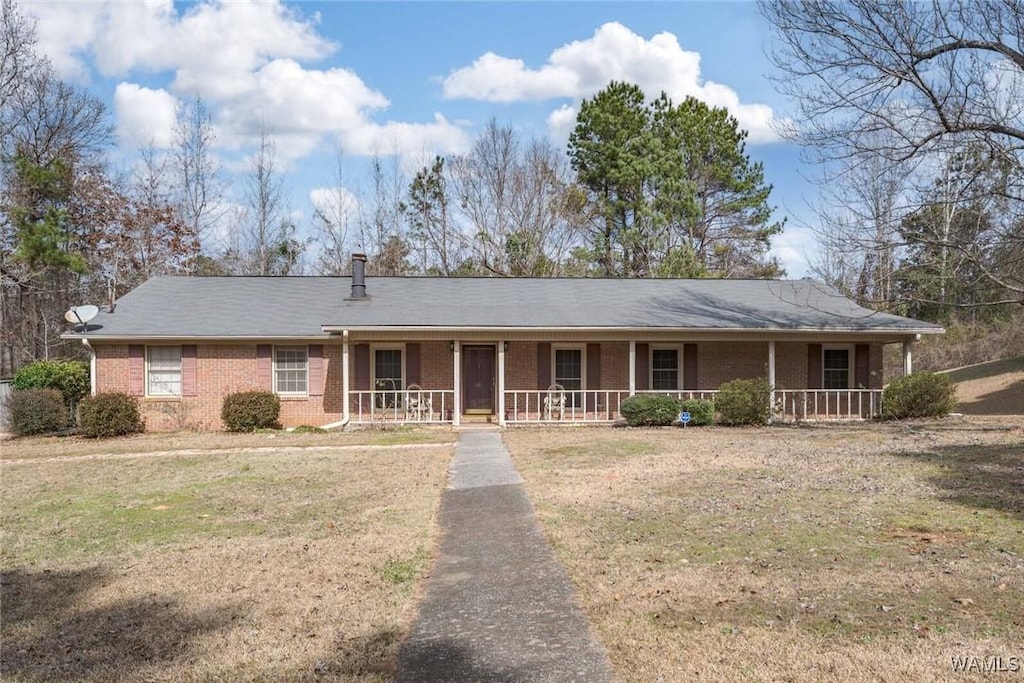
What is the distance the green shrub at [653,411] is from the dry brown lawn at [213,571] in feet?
22.4

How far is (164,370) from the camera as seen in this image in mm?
17922

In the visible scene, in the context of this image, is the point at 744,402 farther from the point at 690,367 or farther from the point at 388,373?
the point at 388,373

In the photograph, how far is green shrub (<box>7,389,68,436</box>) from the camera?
17031mm

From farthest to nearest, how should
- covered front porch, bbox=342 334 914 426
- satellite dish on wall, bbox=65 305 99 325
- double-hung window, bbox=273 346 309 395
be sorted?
double-hung window, bbox=273 346 309 395
covered front porch, bbox=342 334 914 426
satellite dish on wall, bbox=65 305 99 325

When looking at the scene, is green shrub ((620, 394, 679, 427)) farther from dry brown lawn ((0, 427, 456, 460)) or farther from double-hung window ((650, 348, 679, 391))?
dry brown lawn ((0, 427, 456, 460))

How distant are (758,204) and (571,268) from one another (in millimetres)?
9273

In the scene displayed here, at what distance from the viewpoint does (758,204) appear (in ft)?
107

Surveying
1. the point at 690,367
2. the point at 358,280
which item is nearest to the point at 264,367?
the point at 358,280

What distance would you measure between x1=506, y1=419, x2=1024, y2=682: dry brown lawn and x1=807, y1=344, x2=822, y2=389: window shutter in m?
7.54

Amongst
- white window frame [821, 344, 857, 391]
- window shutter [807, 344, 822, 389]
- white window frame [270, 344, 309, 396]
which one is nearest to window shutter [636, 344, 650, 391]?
window shutter [807, 344, 822, 389]

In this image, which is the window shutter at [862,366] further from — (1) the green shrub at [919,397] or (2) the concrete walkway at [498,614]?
(2) the concrete walkway at [498,614]

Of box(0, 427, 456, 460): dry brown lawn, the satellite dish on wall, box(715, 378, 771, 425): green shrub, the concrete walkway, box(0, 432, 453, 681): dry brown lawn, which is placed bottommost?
box(0, 427, 456, 460): dry brown lawn

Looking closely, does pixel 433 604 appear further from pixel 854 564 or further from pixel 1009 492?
pixel 1009 492

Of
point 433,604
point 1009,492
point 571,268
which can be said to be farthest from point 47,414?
point 571,268
